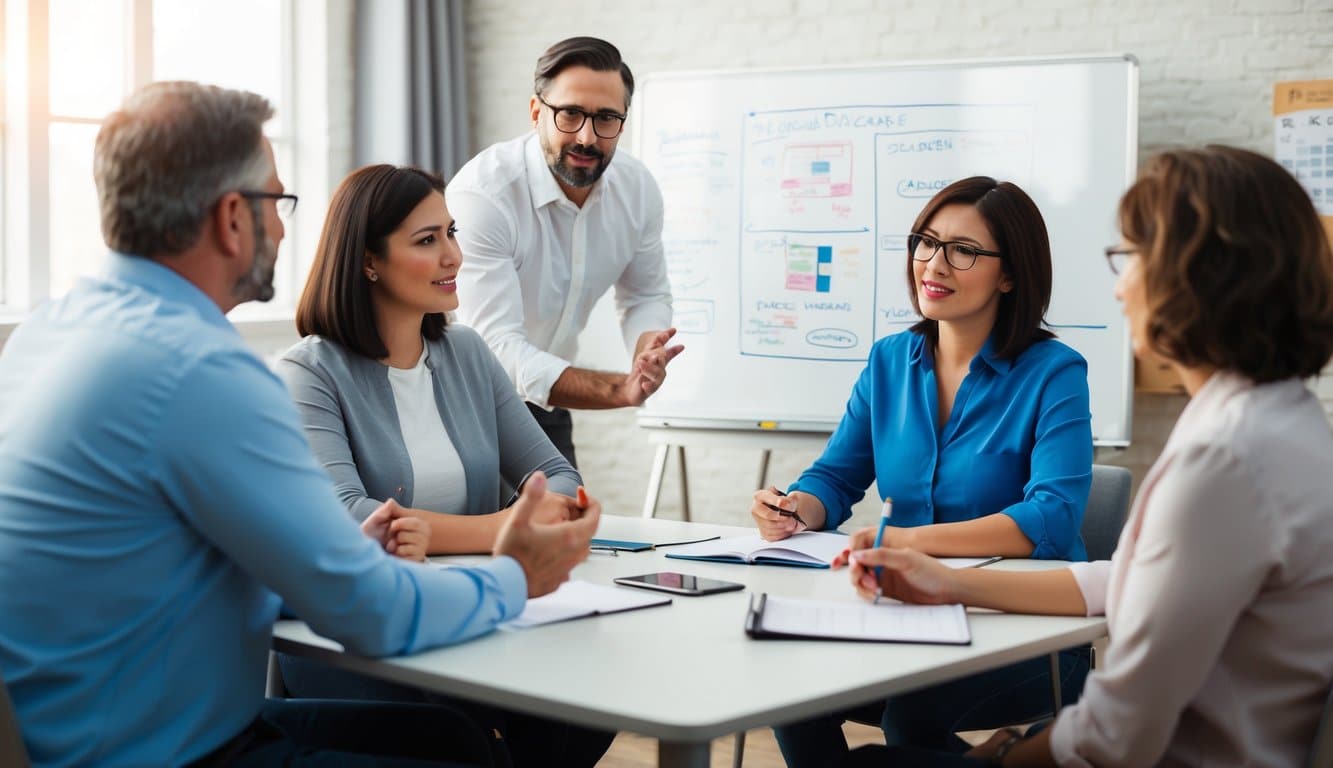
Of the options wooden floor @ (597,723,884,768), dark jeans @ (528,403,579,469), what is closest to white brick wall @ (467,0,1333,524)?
wooden floor @ (597,723,884,768)

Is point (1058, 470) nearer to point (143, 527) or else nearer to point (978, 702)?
point (978, 702)

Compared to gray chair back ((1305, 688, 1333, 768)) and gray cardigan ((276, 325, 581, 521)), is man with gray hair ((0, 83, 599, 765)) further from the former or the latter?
gray chair back ((1305, 688, 1333, 768))

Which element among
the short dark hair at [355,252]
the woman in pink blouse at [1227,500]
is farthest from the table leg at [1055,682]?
the short dark hair at [355,252]

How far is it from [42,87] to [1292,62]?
12.6ft

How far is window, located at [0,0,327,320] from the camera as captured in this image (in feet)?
12.6

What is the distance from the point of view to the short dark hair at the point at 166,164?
1382 mm

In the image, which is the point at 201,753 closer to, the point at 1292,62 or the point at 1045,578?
the point at 1045,578

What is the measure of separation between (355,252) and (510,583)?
0.94m

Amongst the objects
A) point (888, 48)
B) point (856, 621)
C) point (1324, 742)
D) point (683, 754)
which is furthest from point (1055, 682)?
point (888, 48)

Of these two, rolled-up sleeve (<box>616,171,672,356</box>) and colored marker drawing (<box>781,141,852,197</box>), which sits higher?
colored marker drawing (<box>781,141,852,197</box>)

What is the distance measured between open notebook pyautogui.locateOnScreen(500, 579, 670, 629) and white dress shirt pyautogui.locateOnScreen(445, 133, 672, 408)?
115cm

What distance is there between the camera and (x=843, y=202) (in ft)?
13.6

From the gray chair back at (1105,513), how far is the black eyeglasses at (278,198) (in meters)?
1.57

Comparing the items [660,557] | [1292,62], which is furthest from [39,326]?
[1292,62]
